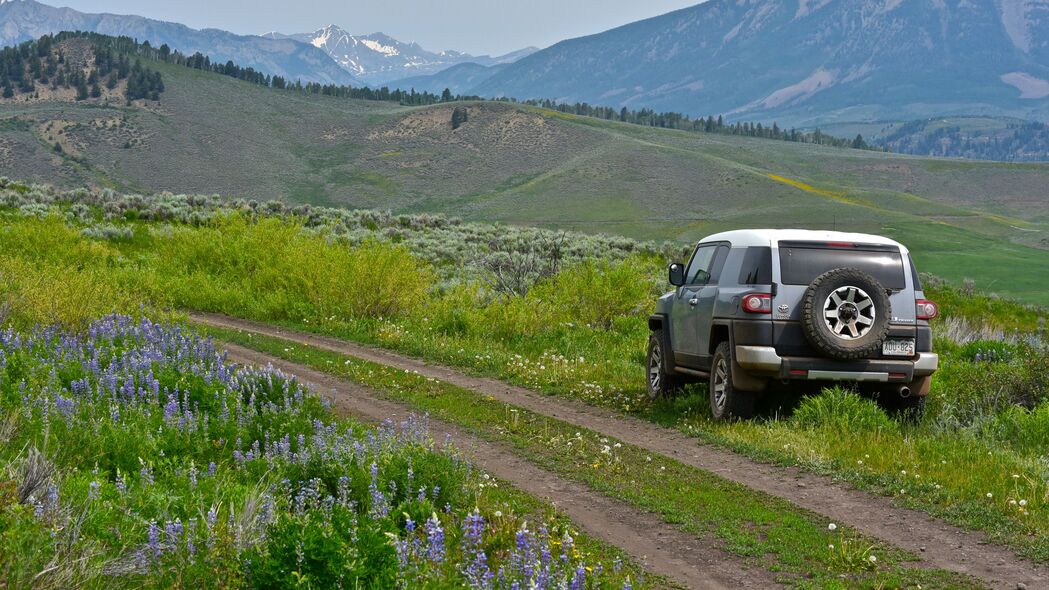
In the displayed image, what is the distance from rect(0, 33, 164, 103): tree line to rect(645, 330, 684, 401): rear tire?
161699 mm

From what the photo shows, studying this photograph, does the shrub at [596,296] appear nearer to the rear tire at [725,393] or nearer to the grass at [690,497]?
the grass at [690,497]

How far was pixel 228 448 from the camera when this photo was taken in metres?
8.47

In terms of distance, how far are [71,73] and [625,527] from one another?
176m

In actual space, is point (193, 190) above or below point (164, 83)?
below

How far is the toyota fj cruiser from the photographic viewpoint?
10375 mm

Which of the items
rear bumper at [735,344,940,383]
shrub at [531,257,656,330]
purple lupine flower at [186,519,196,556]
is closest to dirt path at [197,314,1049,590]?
rear bumper at [735,344,940,383]

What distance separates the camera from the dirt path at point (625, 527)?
6.36 metres

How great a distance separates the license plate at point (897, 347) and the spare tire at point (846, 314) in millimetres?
189

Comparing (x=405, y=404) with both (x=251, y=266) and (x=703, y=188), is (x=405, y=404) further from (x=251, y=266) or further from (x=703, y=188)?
(x=703, y=188)

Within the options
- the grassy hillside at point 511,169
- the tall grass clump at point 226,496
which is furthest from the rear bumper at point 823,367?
the grassy hillside at point 511,169

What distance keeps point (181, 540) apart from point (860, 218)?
9684 cm

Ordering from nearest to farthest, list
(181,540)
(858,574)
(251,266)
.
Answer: (181,540), (858,574), (251,266)

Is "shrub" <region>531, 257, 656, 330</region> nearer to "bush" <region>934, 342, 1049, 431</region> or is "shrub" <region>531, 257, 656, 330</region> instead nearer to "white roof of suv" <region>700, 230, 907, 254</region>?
"bush" <region>934, 342, 1049, 431</region>

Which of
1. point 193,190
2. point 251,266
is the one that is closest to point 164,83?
point 193,190
